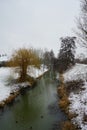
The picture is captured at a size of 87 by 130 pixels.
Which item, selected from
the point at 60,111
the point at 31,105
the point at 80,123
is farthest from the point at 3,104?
the point at 80,123

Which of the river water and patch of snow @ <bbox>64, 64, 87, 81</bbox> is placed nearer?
the river water

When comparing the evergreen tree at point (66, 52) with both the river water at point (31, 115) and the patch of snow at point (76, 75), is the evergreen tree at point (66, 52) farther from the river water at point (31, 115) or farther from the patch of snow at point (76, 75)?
the river water at point (31, 115)

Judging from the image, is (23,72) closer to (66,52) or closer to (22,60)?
(22,60)

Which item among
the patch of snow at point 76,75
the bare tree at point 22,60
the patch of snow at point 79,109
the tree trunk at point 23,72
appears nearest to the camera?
the patch of snow at point 79,109

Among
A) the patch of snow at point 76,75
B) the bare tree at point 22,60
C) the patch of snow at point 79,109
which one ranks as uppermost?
the bare tree at point 22,60

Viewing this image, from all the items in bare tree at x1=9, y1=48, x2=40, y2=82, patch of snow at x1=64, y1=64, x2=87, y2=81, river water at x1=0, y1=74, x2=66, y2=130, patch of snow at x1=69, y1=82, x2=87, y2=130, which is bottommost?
river water at x1=0, y1=74, x2=66, y2=130

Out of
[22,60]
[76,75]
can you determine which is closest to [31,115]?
[22,60]

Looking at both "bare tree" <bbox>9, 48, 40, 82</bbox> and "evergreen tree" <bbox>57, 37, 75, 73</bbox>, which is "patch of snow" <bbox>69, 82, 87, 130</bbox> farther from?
"evergreen tree" <bbox>57, 37, 75, 73</bbox>

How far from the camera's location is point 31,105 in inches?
910

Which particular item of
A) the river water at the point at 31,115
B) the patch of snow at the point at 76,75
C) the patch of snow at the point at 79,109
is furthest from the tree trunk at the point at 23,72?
the patch of snow at the point at 79,109

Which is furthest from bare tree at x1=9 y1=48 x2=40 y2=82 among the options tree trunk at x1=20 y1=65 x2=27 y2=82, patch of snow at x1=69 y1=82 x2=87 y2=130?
patch of snow at x1=69 y1=82 x2=87 y2=130

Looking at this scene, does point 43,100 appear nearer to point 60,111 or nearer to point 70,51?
point 60,111

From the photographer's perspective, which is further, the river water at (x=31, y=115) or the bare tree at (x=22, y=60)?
the bare tree at (x=22, y=60)

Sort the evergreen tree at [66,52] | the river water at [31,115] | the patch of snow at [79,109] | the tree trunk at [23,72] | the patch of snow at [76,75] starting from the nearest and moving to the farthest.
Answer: the patch of snow at [79,109] → the river water at [31,115] → the patch of snow at [76,75] → the tree trunk at [23,72] → the evergreen tree at [66,52]
